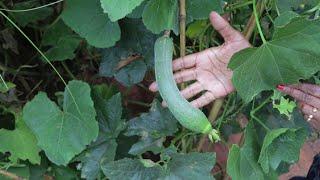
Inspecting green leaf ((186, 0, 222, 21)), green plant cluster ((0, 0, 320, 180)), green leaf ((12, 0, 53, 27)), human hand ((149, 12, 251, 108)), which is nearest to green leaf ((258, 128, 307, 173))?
green plant cluster ((0, 0, 320, 180))

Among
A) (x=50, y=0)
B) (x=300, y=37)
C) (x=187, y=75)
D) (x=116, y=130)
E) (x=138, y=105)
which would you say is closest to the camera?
(x=300, y=37)

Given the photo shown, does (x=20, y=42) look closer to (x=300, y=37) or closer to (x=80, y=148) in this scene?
(x=80, y=148)

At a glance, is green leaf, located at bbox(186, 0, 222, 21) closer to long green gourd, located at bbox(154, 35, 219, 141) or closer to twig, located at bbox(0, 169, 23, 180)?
long green gourd, located at bbox(154, 35, 219, 141)

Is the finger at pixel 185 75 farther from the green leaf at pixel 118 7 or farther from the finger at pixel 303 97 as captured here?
the green leaf at pixel 118 7

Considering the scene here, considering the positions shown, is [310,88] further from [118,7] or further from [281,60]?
[118,7]

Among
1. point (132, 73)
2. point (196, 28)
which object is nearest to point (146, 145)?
point (132, 73)

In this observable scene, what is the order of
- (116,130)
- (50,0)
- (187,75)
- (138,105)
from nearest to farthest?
(187,75)
(116,130)
(50,0)
(138,105)

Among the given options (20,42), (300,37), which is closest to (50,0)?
(20,42)

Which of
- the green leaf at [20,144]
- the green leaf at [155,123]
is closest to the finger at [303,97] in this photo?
the green leaf at [155,123]
